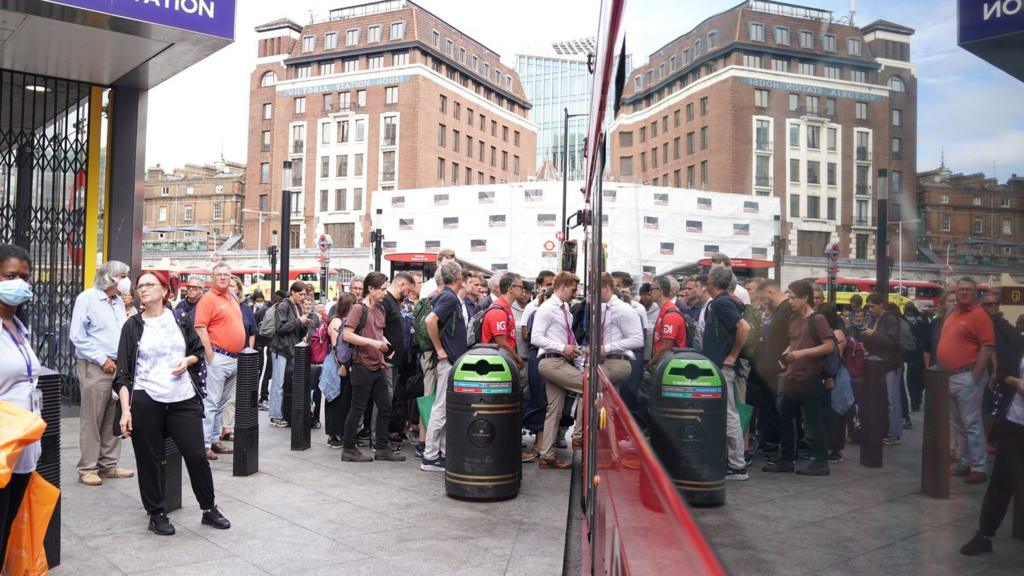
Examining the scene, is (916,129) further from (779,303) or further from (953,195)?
(779,303)

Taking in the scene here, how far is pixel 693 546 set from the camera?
103 cm

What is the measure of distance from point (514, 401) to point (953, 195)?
20.7 ft

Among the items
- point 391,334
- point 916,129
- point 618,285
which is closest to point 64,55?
point 391,334

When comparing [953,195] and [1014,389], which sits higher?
[953,195]

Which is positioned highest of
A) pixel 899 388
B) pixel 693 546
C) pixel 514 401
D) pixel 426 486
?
pixel 899 388

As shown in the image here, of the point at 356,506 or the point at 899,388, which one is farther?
the point at 356,506

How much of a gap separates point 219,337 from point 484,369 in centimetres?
304

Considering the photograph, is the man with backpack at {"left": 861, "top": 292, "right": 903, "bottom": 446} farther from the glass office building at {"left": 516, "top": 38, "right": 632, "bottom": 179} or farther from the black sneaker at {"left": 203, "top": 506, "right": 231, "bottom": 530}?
the glass office building at {"left": 516, "top": 38, "right": 632, "bottom": 179}

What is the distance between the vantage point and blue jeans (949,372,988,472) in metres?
0.62

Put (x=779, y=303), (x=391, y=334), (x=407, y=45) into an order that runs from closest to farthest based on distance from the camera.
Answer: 1. (x=779, y=303)
2. (x=391, y=334)
3. (x=407, y=45)

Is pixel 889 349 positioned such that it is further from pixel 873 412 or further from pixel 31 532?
pixel 31 532

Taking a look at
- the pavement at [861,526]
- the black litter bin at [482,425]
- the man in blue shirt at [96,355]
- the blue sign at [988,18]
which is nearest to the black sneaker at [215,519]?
the man in blue shirt at [96,355]

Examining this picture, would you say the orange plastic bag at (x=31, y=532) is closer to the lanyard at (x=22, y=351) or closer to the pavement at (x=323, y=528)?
the lanyard at (x=22, y=351)

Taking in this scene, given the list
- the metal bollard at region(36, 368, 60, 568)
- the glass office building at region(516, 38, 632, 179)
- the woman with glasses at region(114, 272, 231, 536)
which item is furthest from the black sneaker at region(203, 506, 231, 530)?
the glass office building at region(516, 38, 632, 179)
